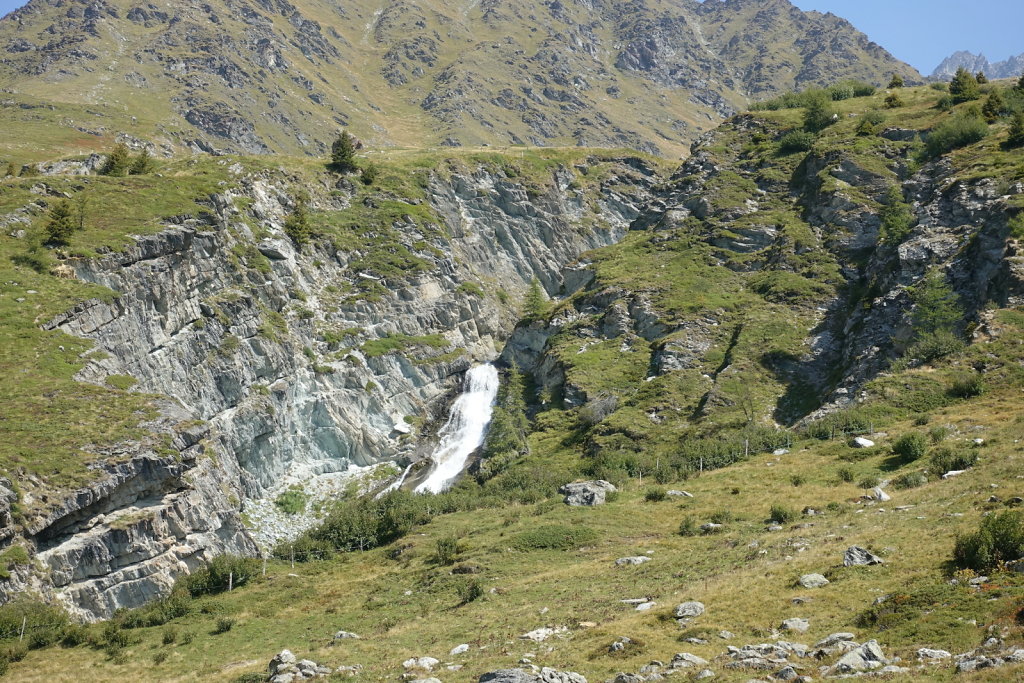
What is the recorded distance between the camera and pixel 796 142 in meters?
109

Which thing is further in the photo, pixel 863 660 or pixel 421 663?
pixel 421 663

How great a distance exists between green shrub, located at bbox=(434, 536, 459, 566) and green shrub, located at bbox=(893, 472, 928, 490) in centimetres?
2400

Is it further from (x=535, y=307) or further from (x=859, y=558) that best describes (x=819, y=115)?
(x=859, y=558)

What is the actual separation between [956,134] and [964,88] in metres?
20.2

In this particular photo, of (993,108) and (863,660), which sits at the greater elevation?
(993,108)

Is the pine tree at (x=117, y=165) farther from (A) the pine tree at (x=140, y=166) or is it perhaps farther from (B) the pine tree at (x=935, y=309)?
(B) the pine tree at (x=935, y=309)

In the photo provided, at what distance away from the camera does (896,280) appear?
67688 millimetres

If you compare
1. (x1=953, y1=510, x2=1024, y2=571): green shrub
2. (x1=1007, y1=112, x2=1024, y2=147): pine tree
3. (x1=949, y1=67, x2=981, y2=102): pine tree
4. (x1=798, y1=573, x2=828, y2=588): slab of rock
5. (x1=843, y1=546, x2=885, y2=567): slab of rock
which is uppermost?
(x1=949, y1=67, x2=981, y2=102): pine tree

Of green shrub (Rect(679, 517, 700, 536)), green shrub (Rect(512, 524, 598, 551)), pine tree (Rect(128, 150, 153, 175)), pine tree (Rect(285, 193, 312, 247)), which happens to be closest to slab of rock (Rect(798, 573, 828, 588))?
green shrub (Rect(679, 517, 700, 536))

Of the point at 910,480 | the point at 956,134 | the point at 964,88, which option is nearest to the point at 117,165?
the point at 910,480

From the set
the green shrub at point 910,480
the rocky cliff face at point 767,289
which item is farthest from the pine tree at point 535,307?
the green shrub at point 910,480

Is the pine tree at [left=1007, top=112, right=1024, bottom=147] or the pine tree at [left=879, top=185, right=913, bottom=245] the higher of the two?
the pine tree at [left=1007, top=112, right=1024, bottom=147]

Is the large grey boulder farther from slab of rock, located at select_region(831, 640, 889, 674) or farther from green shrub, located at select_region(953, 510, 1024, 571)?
slab of rock, located at select_region(831, 640, 889, 674)

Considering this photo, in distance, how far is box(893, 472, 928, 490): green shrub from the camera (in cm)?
3441
